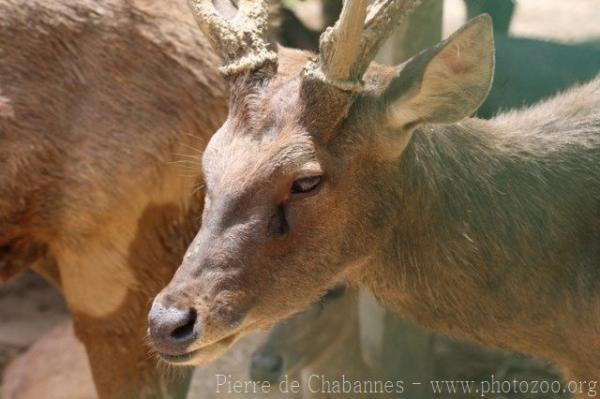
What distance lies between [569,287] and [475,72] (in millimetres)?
933

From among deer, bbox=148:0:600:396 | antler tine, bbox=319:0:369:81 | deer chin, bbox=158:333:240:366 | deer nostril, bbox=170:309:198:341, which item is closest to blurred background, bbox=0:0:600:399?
deer, bbox=148:0:600:396

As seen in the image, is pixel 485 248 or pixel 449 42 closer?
pixel 449 42

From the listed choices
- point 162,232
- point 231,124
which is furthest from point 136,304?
point 231,124

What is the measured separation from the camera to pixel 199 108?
410 cm

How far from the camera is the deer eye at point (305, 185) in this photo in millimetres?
2916

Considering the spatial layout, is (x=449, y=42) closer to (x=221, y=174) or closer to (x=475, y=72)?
(x=475, y=72)

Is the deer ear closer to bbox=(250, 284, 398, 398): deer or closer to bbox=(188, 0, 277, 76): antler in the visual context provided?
bbox=(188, 0, 277, 76): antler

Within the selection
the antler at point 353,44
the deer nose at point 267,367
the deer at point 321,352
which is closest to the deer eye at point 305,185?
the antler at point 353,44

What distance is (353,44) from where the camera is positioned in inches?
113

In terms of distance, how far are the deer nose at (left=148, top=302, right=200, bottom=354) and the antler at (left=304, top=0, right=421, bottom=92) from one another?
2.63 ft

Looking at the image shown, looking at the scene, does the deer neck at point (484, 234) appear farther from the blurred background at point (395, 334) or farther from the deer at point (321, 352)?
the deer at point (321, 352)

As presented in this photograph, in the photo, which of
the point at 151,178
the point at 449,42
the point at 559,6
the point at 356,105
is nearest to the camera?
the point at 449,42

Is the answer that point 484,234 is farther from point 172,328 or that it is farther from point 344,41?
point 172,328

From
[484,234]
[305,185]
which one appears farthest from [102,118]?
[484,234]
